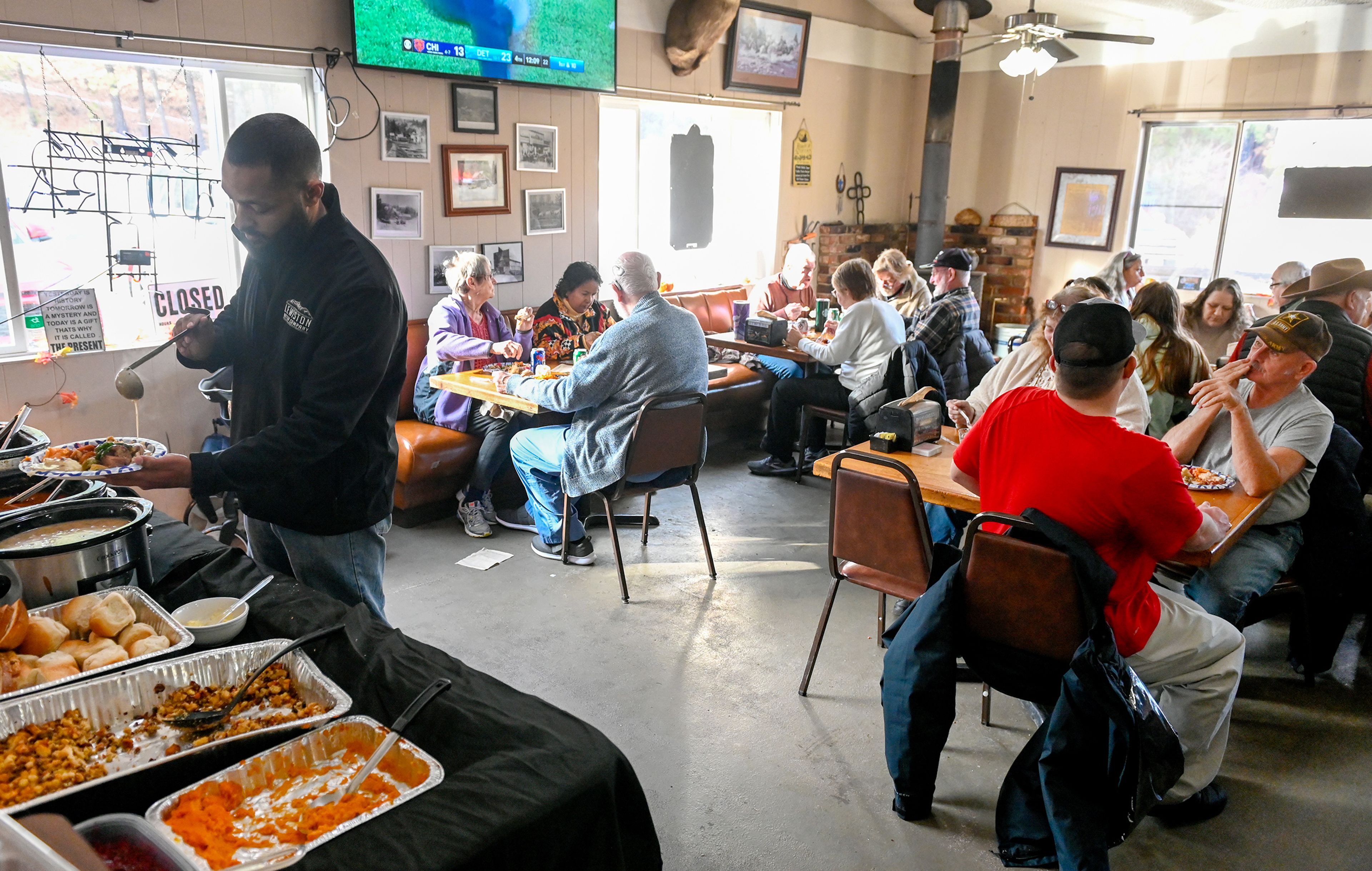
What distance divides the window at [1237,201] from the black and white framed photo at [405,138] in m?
5.59

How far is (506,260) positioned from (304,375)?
3710 mm

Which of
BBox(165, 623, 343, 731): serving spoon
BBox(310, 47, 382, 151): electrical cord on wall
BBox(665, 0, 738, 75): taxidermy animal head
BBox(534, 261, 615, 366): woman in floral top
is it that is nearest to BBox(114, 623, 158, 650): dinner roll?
BBox(165, 623, 343, 731): serving spoon

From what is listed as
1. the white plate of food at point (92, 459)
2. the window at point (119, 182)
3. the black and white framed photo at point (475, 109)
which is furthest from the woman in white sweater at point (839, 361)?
the white plate of food at point (92, 459)

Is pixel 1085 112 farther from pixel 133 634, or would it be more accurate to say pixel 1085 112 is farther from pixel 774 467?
pixel 133 634

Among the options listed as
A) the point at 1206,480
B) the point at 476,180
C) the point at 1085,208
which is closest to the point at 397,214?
the point at 476,180

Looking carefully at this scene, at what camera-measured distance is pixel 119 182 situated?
400cm

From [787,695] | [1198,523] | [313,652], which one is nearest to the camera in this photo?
[313,652]

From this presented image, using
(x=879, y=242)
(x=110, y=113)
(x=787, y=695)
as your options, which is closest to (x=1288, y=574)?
(x=787, y=695)

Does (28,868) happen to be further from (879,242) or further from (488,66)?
(879,242)

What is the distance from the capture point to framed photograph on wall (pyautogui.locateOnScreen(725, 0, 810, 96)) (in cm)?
658

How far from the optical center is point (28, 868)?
91 cm

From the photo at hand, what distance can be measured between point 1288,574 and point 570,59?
448 centimetres

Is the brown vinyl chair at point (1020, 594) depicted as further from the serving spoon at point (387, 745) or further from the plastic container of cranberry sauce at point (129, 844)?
the plastic container of cranberry sauce at point (129, 844)

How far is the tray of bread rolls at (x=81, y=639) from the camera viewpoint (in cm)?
143
